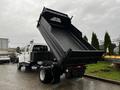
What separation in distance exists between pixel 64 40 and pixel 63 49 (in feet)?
6.62

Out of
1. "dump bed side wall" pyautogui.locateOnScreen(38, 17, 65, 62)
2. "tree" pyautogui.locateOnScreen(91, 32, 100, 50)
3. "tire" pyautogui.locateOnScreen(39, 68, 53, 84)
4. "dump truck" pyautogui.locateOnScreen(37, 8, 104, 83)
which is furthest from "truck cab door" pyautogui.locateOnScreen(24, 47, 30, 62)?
"tree" pyautogui.locateOnScreen(91, 32, 100, 50)

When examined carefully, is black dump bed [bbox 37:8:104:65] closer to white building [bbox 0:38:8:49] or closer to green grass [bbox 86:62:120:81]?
green grass [bbox 86:62:120:81]

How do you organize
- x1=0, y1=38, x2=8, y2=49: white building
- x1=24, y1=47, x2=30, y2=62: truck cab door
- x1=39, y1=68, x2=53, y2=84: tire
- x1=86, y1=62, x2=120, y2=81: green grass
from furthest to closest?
1. x1=0, y1=38, x2=8, y2=49: white building
2. x1=24, y1=47, x2=30, y2=62: truck cab door
3. x1=86, y1=62, x2=120, y2=81: green grass
4. x1=39, y1=68, x2=53, y2=84: tire

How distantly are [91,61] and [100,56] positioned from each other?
57 centimetres

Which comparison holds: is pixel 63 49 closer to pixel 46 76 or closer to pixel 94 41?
pixel 46 76

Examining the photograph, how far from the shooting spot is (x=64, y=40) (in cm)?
1002

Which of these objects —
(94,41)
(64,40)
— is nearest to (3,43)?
(94,41)

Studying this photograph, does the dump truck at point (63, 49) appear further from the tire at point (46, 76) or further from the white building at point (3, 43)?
the white building at point (3, 43)

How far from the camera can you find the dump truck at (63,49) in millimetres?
8250

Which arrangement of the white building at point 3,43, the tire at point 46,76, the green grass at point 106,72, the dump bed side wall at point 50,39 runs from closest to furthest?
the dump bed side wall at point 50,39
the tire at point 46,76
the green grass at point 106,72
the white building at point 3,43

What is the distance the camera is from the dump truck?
8250 mm

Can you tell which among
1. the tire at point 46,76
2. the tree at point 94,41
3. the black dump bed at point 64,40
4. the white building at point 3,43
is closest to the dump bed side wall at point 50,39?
the black dump bed at point 64,40

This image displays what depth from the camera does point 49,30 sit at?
30.1 ft

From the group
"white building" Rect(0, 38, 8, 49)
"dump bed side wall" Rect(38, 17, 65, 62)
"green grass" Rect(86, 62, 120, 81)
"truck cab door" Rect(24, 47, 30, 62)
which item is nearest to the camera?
"dump bed side wall" Rect(38, 17, 65, 62)
